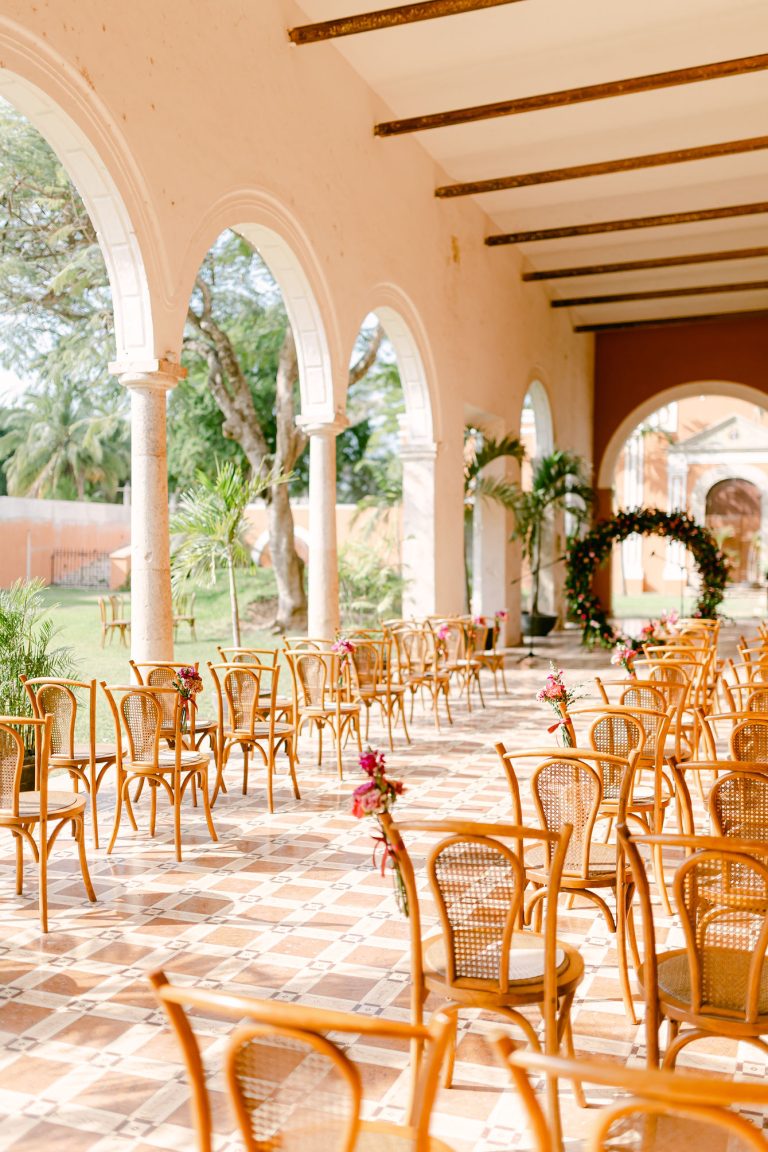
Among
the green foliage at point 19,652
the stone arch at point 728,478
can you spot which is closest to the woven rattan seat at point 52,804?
the green foliage at point 19,652

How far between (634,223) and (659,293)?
12.2ft

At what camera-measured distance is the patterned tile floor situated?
8.91ft

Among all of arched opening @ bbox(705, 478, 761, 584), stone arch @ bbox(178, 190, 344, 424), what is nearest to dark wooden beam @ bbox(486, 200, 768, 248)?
stone arch @ bbox(178, 190, 344, 424)

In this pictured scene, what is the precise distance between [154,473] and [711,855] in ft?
16.4

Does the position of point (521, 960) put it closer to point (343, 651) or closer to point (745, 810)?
point (745, 810)

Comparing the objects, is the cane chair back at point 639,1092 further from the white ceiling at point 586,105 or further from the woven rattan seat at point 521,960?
the white ceiling at point 586,105

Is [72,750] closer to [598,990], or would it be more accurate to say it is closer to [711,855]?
[598,990]

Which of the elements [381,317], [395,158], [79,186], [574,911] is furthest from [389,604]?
[574,911]

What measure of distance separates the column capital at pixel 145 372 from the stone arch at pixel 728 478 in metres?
25.4

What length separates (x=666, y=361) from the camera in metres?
20.1

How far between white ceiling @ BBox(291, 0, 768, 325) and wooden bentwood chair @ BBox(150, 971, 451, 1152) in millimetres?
8449

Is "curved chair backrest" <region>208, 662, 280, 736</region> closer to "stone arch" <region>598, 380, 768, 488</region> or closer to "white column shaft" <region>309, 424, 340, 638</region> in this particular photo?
"white column shaft" <region>309, 424, 340, 638</region>

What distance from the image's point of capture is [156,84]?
638 cm

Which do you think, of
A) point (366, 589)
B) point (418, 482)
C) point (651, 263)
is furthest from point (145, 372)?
point (651, 263)
